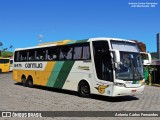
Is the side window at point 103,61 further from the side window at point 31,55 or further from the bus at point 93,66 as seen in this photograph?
the side window at point 31,55

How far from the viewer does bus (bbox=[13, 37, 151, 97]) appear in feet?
47.0

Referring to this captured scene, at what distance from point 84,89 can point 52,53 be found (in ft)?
13.6

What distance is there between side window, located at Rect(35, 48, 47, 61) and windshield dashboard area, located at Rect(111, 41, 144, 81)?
6.62 metres

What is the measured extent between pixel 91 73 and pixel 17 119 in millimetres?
6752

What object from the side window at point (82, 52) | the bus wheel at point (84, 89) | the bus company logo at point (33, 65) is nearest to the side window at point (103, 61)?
the side window at point (82, 52)

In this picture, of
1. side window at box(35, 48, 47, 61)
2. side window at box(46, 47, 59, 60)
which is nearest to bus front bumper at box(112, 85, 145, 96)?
side window at box(46, 47, 59, 60)

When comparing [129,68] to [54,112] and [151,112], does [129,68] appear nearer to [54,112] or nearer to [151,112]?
[151,112]

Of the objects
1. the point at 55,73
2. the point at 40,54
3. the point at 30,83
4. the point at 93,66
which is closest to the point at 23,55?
the point at 30,83

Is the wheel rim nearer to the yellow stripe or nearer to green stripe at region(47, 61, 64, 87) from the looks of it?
green stripe at region(47, 61, 64, 87)

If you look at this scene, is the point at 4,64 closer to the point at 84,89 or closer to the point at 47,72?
the point at 47,72

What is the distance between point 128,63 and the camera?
576 inches

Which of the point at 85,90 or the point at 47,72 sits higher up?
the point at 47,72

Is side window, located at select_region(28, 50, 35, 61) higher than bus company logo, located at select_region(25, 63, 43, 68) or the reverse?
higher

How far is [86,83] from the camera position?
1619cm
